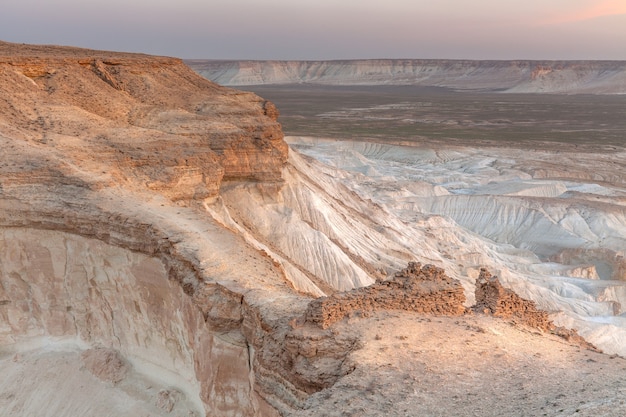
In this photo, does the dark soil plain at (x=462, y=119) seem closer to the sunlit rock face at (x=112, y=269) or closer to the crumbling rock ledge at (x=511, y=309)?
the sunlit rock face at (x=112, y=269)

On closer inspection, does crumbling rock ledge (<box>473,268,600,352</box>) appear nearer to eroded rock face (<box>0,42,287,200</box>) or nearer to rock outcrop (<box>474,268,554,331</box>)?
rock outcrop (<box>474,268,554,331</box>)

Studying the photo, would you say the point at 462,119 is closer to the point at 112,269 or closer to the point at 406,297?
the point at 112,269

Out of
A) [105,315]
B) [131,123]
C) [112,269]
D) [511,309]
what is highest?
[131,123]

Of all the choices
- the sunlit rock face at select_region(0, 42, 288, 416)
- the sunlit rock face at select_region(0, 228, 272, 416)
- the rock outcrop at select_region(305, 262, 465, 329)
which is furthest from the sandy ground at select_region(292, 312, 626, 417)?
the sunlit rock face at select_region(0, 228, 272, 416)

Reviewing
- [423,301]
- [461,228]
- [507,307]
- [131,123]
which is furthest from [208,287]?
[461,228]

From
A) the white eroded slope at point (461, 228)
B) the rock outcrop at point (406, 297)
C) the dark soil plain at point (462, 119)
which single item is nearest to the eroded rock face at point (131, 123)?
the white eroded slope at point (461, 228)

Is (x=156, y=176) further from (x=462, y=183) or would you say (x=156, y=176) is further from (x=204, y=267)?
(x=462, y=183)

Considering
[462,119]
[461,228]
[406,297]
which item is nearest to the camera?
[406,297]
